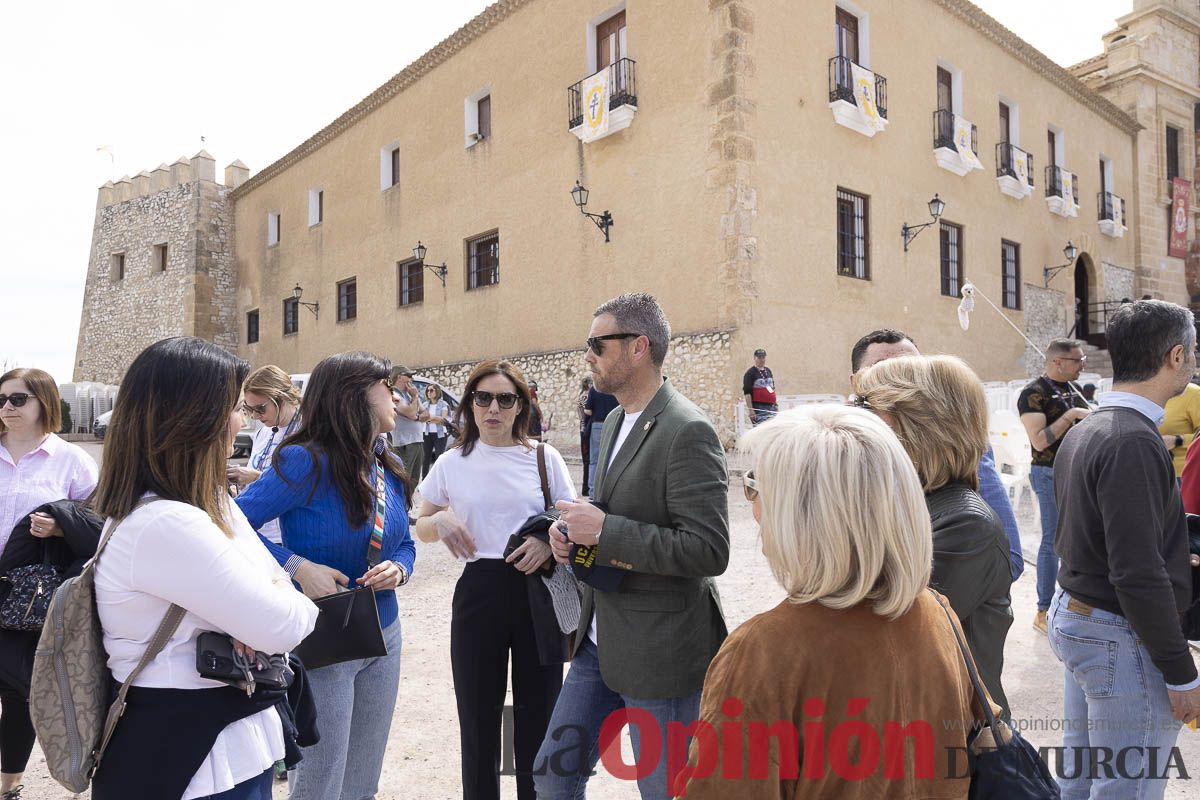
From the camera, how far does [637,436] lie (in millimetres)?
2260

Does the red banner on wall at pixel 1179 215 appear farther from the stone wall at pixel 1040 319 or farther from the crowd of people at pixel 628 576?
the crowd of people at pixel 628 576

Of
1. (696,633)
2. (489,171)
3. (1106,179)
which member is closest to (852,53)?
(489,171)

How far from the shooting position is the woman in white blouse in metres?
1.58

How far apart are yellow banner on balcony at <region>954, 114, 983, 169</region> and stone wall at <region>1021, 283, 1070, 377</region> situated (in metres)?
3.88

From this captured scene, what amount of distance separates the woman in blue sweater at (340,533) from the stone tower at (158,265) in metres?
26.1

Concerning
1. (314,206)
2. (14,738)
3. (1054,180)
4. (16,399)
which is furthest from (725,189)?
(314,206)

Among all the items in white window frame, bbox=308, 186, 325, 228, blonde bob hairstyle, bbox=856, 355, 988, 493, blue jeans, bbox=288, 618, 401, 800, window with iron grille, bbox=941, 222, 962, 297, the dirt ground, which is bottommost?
the dirt ground

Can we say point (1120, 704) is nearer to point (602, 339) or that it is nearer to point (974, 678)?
point (974, 678)

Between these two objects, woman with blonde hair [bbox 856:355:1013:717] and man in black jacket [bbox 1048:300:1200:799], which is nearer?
woman with blonde hair [bbox 856:355:1013:717]

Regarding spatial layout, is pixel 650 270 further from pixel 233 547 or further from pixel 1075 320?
pixel 1075 320

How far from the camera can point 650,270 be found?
13109 millimetres

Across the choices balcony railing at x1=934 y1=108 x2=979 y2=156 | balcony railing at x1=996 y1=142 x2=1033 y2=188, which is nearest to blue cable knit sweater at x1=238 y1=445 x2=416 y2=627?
balcony railing at x1=934 y1=108 x2=979 y2=156

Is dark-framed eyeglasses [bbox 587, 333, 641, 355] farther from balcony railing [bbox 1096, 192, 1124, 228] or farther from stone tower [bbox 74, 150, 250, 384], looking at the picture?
stone tower [bbox 74, 150, 250, 384]

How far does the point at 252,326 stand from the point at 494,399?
2581cm
